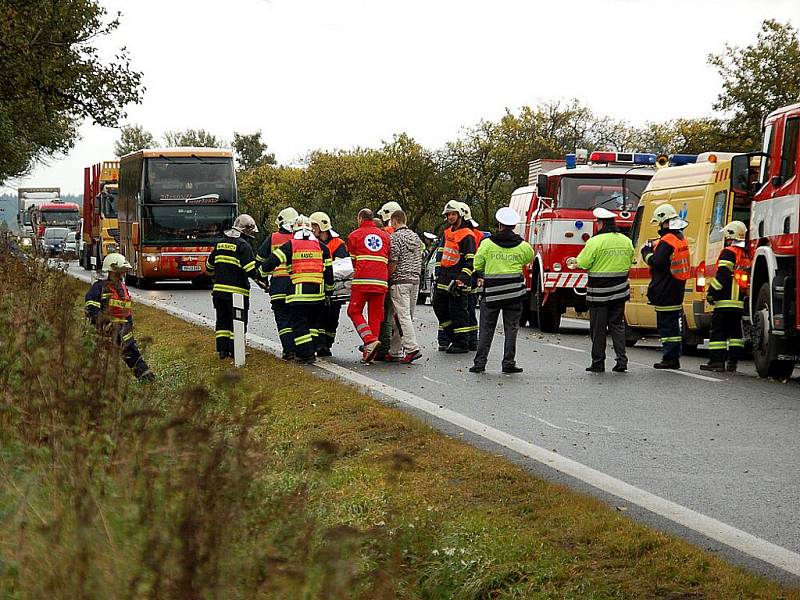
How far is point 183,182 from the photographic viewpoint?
3816cm

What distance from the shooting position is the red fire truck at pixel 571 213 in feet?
80.9

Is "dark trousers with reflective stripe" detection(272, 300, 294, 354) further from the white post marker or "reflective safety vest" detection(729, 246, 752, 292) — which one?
"reflective safety vest" detection(729, 246, 752, 292)

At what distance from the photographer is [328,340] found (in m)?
17.6

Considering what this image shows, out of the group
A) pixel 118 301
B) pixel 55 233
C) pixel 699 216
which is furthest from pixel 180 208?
pixel 55 233

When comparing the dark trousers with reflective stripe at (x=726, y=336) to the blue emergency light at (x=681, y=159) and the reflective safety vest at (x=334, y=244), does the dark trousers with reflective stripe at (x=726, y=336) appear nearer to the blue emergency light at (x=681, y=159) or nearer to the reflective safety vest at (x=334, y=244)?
the reflective safety vest at (x=334, y=244)

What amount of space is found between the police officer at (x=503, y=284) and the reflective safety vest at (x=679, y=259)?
7.04ft

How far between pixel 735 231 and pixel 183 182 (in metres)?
23.4

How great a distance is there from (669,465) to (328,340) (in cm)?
856

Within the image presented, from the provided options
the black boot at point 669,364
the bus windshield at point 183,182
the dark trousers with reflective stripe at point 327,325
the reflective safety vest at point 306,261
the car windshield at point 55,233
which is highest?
the bus windshield at point 183,182

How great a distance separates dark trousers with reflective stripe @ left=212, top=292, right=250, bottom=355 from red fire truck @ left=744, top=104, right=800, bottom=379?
19.4 ft

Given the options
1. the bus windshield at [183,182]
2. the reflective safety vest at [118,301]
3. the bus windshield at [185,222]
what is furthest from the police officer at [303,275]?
the bus windshield at [183,182]

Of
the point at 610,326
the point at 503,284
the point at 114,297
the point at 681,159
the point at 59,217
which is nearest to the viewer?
the point at 114,297

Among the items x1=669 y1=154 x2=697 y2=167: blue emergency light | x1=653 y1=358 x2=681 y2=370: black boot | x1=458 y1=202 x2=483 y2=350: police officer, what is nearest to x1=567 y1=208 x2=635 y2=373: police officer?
x1=653 y1=358 x2=681 y2=370: black boot

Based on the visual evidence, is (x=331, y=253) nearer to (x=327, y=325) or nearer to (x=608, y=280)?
(x=327, y=325)
